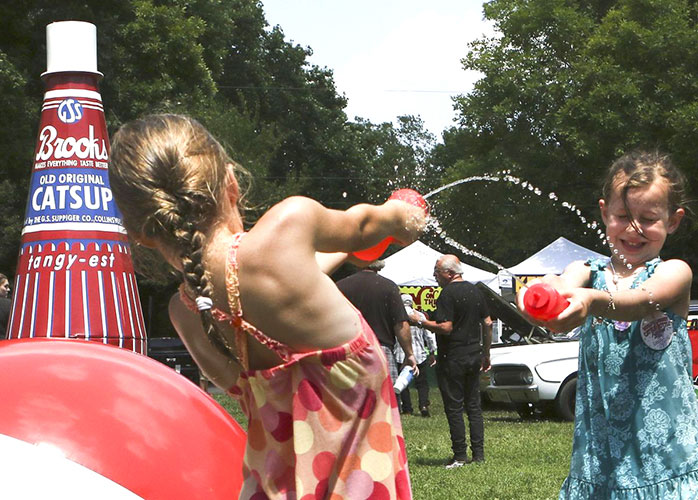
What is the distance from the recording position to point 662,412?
10.4 feet

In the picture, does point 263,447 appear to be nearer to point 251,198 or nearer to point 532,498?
point 251,198

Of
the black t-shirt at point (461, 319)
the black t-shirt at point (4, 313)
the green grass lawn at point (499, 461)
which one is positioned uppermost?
the black t-shirt at point (4, 313)

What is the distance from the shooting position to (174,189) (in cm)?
221

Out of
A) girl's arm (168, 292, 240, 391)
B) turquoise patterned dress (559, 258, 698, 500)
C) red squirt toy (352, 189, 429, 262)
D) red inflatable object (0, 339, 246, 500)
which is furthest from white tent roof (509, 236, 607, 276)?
girl's arm (168, 292, 240, 391)

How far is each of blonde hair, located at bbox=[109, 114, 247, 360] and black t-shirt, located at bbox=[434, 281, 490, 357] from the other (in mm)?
7466

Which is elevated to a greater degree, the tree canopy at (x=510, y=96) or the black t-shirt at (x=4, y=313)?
the tree canopy at (x=510, y=96)

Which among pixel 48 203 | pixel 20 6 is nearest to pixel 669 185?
pixel 48 203

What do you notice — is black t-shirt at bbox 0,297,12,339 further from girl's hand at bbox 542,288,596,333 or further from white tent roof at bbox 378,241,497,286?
white tent roof at bbox 378,241,497,286

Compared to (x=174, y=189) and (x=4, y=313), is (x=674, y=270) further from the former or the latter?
(x=4, y=313)

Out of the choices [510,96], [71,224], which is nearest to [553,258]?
[510,96]

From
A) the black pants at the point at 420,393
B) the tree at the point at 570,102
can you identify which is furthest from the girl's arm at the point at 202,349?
the tree at the point at 570,102

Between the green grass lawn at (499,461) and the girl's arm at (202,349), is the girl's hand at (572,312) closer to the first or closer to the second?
the girl's arm at (202,349)

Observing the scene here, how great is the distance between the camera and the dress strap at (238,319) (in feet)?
7.22

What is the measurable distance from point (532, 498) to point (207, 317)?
5537 mm
